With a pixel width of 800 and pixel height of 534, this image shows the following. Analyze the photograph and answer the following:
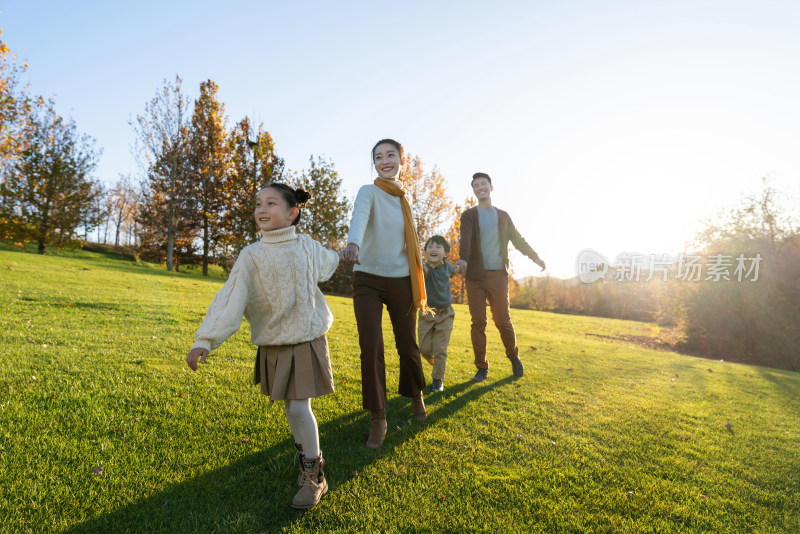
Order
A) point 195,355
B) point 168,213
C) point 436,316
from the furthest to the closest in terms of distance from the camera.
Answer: point 168,213 < point 436,316 < point 195,355

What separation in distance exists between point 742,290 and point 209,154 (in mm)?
29525

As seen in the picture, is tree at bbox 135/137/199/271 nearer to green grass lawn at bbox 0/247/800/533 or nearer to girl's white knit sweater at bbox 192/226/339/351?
green grass lawn at bbox 0/247/800/533

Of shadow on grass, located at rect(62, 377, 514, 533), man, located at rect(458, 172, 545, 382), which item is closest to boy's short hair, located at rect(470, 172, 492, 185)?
man, located at rect(458, 172, 545, 382)

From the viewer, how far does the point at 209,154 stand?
90.8ft

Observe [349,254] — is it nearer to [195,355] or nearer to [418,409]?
[195,355]

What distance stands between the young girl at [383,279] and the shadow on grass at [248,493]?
29 centimetres

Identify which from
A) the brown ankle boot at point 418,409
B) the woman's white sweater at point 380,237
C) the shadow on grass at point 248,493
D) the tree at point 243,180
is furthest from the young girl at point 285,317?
the tree at point 243,180

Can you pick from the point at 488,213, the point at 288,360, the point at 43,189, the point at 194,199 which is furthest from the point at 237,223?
the point at 288,360

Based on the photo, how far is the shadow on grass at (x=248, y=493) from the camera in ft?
7.27

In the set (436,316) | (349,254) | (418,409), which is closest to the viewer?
(349,254)

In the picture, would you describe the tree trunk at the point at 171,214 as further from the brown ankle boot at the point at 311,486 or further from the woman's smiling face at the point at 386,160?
the brown ankle boot at the point at 311,486

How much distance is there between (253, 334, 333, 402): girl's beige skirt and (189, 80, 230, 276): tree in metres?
26.8

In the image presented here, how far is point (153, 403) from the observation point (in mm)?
3826

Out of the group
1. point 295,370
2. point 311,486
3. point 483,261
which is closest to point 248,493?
point 311,486
